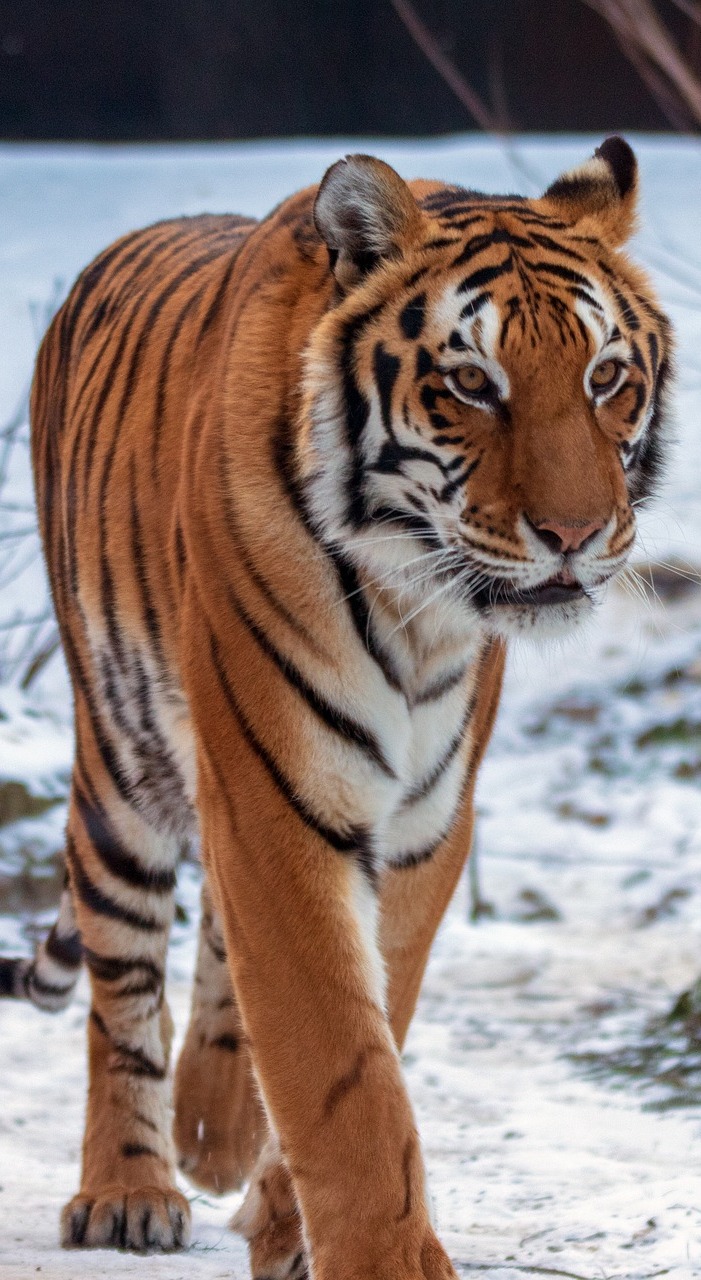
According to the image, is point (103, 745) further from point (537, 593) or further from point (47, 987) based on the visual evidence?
point (537, 593)

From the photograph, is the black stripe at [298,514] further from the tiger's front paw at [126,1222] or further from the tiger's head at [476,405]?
the tiger's front paw at [126,1222]

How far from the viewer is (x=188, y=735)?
2041 mm

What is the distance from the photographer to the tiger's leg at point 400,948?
6.10 feet

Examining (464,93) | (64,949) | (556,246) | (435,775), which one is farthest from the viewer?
(464,93)

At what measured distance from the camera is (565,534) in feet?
4.92

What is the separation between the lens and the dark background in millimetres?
6633

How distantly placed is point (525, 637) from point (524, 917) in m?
3.02

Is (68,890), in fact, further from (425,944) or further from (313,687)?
(313,687)

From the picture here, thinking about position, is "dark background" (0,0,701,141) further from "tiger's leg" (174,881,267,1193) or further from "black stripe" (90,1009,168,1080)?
"black stripe" (90,1009,168,1080)

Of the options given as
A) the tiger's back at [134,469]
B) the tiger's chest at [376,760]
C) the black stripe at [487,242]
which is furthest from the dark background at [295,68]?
the black stripe at [487,242]

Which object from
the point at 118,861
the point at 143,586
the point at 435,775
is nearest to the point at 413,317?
the point at 435,775

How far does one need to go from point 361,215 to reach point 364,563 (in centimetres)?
35

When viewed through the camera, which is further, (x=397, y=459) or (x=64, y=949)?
(x=64, y=949)

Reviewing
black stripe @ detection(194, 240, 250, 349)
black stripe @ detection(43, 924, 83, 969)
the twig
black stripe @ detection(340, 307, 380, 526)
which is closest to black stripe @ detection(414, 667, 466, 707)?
black stripe @ detection(340, 307, 380, 526)
